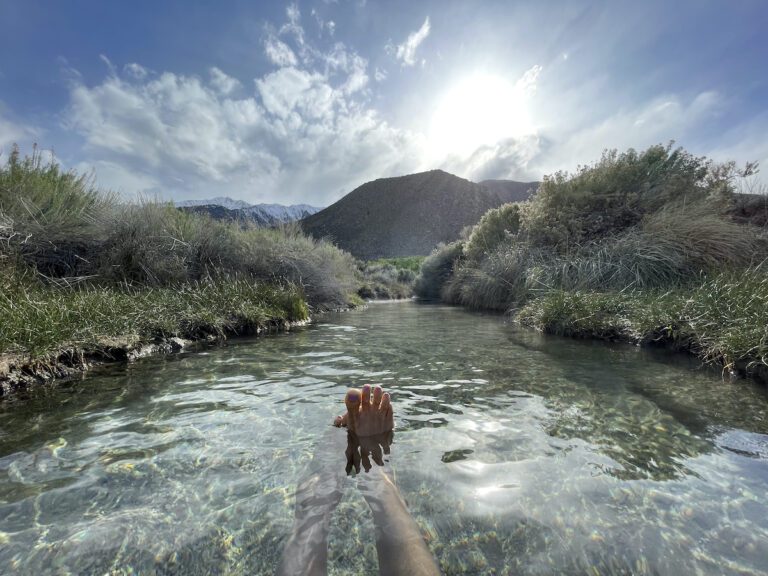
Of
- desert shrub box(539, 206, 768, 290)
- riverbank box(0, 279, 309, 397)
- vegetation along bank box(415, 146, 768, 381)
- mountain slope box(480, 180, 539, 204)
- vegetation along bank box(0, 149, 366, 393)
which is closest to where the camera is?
riverbank box(0, 279, 309, 397)

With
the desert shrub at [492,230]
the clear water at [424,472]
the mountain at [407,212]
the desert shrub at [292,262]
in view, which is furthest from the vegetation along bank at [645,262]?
the mountain at [407,212]

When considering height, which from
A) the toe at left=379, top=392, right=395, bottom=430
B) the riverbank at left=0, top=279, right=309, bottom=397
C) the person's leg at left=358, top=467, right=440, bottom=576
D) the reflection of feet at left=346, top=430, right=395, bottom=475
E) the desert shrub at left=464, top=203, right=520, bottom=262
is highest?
the desert shrub at left=464, top=203, right=520, bottom=262

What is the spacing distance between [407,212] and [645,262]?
5171 cm

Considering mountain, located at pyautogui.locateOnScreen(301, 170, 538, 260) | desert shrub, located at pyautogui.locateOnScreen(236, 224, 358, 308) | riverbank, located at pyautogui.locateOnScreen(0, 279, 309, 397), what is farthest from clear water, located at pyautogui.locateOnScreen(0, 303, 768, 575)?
mountain, located at pyautogui.locateOnScreen(301, 170, 538, 260)

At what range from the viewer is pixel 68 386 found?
137 inches

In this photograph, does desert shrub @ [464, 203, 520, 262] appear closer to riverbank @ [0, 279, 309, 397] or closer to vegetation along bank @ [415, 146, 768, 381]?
vegetation along bank @ [415, 146, 768, 381]

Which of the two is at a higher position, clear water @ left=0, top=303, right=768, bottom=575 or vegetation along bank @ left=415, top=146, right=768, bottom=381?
vegetation along bank @ left=415, top=146, right=768, bottom=381

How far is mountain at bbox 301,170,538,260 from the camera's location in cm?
5412

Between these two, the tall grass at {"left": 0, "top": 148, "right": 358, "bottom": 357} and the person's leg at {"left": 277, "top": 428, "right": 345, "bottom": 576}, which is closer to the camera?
the person's leg at {"left": 277, "top": 428, "right": 345, "bottom": 576}

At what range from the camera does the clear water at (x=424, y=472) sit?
1522mm

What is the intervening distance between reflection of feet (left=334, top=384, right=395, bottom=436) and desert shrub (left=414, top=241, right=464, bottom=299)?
18.1 metres

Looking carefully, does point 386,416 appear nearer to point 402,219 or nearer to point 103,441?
point 103,441

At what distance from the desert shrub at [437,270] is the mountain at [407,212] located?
94.9 ft

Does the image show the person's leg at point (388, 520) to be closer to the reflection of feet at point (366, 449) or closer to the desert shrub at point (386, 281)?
the reflection of feet at point (366, 449)
